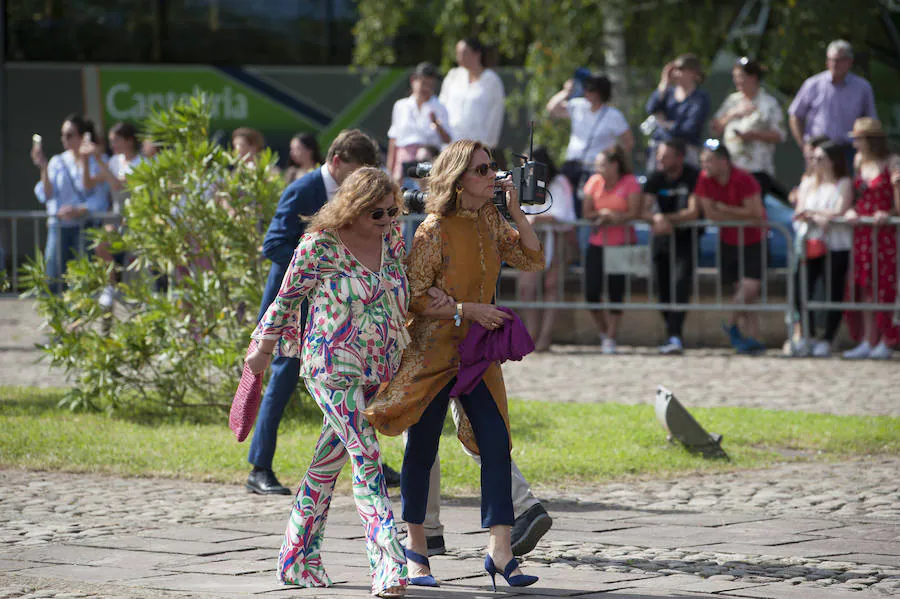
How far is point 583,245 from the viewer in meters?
14.7

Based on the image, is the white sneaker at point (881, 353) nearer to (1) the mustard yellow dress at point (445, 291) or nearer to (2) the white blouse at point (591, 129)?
(2) the white blouse at point (591, 129)

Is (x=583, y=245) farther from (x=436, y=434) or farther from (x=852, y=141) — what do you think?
(x=436, y=434)

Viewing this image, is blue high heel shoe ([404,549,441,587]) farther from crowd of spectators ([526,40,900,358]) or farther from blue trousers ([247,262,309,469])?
crowd of spectators ([526,40,900,358])

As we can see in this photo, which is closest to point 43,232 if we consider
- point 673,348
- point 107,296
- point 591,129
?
point 107,296

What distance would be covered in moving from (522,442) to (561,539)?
264 cm

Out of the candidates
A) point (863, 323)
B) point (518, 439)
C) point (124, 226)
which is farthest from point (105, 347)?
point (863, 323)

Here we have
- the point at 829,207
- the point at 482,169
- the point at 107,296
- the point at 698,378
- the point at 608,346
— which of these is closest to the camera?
the point at 482,169

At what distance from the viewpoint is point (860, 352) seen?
45.2 ft

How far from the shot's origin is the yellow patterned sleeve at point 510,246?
6160 millimetres

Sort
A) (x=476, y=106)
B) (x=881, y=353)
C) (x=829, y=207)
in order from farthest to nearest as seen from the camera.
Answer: (x=476, y=106)
(x=829, y=207)
(x=881, y=353)

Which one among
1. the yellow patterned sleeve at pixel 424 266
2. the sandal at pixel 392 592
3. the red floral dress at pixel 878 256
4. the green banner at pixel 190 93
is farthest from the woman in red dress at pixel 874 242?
the green banner at pixel 190 93

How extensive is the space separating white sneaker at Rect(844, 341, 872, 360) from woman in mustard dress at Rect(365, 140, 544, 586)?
839cm

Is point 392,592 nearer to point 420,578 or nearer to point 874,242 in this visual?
point 420,578

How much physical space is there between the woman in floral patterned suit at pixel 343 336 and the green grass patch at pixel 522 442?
2310 mm
